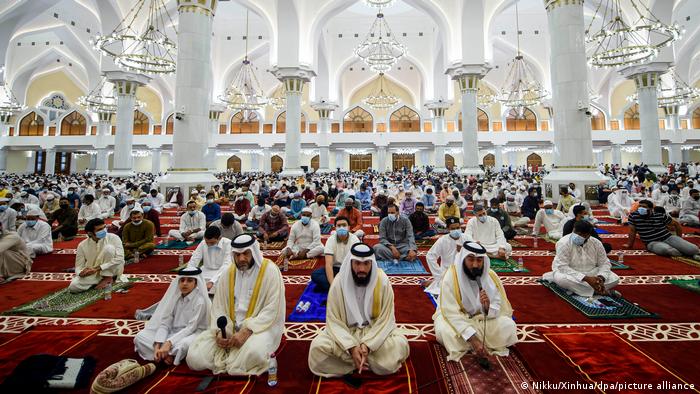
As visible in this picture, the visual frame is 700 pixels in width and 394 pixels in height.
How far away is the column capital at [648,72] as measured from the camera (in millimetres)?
8062

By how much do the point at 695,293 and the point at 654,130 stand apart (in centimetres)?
855

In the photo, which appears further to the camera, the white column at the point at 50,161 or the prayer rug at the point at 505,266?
the white column at the point at 50,161

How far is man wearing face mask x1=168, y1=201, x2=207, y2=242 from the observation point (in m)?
3.73

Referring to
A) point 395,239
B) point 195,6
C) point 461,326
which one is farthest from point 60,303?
point 195,6

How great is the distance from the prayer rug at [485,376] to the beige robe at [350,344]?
16 cm

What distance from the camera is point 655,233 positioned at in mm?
3098

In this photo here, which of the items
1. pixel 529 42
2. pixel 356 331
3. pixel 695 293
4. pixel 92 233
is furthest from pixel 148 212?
pixel 529 42

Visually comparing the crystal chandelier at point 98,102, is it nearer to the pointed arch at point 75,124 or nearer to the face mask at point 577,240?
the pointed arch at point 75,124

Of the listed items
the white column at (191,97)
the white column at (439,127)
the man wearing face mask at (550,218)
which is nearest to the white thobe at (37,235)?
the white column at (191,97)

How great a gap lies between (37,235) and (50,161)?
18388 millimetres

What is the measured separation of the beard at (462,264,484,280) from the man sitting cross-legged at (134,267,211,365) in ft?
3.88

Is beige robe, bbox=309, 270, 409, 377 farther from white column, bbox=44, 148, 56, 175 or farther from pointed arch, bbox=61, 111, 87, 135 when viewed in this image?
white column, bbox=44, 148, 56, 175

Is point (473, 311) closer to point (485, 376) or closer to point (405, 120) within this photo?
point (485, 376)

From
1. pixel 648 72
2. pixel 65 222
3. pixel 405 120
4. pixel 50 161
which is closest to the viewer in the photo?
pixel 65 222
